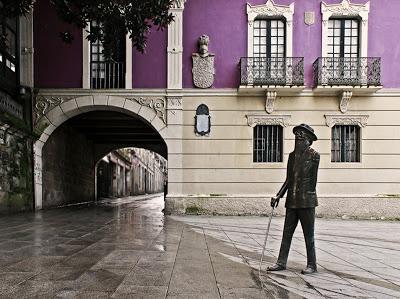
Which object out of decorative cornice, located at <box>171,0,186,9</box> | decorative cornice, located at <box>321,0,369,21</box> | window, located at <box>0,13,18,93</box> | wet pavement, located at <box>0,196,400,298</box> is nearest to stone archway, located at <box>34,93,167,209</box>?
window, located at <box>0,13,18,93</box>

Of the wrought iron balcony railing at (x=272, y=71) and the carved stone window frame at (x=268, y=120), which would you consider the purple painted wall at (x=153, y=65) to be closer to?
the wrought iron balcony railing at (x=272, y=71)

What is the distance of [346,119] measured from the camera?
13758mm

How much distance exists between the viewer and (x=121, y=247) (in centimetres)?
671

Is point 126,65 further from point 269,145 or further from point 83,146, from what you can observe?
point 83,146

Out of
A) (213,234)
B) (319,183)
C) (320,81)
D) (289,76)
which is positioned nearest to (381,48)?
(320,81)

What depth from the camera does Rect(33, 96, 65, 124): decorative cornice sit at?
14016mm

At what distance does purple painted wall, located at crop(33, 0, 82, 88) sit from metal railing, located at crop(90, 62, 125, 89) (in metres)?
0.51

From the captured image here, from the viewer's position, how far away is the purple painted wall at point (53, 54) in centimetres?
1409

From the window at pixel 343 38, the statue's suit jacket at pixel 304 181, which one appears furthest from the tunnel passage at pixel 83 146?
the statue's suit jacket at pixel 304 181

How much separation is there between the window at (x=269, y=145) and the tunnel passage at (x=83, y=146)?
4.22m

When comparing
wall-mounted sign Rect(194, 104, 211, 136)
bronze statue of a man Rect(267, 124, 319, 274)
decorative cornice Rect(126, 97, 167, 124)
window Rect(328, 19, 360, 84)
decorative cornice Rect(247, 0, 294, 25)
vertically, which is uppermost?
decorative cornice Rect(247, 0, 294, 25)

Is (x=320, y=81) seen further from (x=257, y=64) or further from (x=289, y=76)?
(x=257, y=64)

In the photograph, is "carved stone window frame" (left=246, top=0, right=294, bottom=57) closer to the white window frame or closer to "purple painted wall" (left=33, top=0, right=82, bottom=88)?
the white window frame

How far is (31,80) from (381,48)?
12.9 meters
